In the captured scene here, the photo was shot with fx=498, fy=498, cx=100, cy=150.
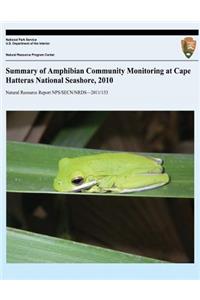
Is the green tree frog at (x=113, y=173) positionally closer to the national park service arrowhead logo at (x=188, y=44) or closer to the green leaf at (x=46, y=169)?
the green leaf at (x=46, y=169)

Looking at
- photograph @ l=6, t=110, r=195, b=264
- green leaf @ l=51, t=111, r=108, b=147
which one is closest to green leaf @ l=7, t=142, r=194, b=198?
photograph @ l=6, t=110, r=195, b=264

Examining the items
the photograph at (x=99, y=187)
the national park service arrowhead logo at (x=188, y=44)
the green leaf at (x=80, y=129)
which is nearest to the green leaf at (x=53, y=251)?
the photograph at (x=99, y=187)

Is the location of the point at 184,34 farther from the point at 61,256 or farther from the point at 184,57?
the point at 61,256

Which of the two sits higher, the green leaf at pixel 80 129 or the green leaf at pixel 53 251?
the green leaf at pixel 80 129

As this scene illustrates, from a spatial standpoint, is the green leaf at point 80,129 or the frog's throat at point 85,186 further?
the green leaf at point 80,129

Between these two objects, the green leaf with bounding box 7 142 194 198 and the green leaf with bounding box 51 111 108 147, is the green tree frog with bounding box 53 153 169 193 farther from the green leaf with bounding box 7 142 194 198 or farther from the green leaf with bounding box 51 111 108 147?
the green leaf with bounding box 51 111 108 147

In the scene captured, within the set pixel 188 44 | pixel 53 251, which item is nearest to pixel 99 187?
pixel 53 251

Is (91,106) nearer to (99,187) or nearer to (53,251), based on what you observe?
(99,187)
